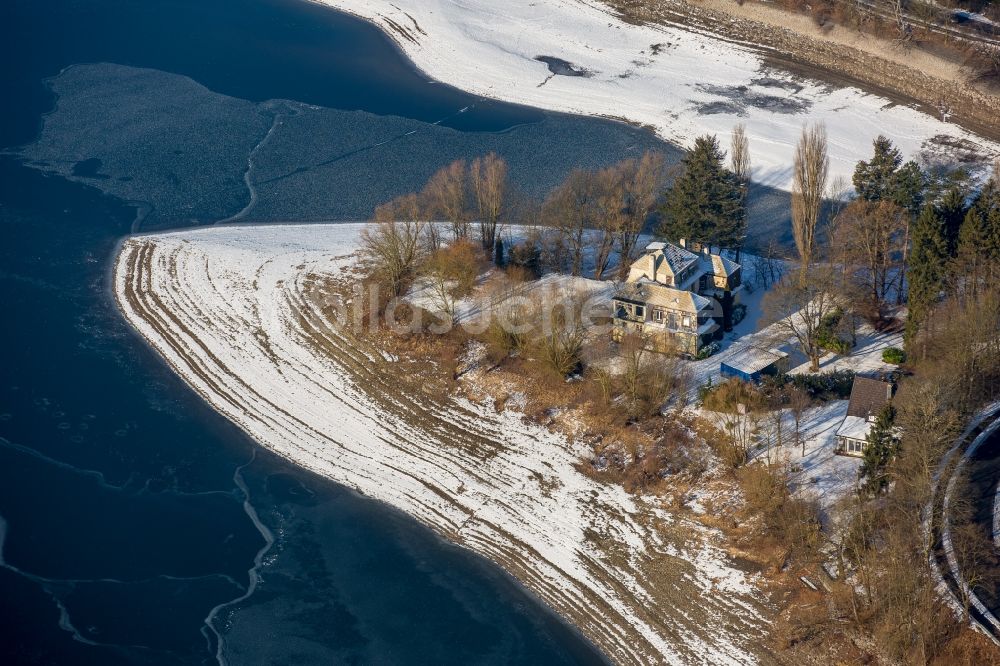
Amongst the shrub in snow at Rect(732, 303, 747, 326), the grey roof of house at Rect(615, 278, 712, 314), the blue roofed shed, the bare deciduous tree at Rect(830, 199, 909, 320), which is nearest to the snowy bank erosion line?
the blue roofed shed

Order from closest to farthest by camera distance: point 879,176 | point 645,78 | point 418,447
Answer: point 418,447, point 879,176, point 645,78

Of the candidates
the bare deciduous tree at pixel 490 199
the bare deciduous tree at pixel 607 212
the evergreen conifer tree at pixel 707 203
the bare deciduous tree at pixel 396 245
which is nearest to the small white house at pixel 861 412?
the evergreen conifer tree at pixel 707 203

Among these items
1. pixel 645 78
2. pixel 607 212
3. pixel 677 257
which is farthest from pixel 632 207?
pixel 645 78

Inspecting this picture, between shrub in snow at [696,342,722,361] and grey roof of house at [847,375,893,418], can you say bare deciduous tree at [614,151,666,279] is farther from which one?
grey roof of house at [847,375,893,418]

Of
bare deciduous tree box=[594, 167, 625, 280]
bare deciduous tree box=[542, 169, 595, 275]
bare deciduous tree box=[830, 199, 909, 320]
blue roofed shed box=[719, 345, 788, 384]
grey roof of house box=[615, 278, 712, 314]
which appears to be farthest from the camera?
bare deciduous tree box=[542, 169, 595, 275]

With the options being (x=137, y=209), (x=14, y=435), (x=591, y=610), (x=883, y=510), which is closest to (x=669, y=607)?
(x=591, y=610)

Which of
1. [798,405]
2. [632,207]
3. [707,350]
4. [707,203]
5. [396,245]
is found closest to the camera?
[798,405]

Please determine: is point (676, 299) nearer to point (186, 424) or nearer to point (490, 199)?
point (490, 199)
